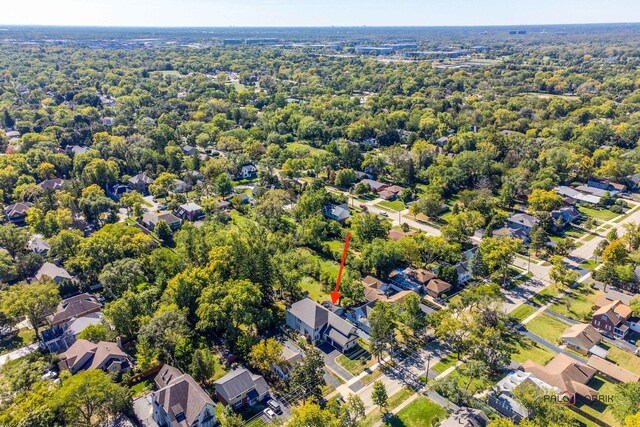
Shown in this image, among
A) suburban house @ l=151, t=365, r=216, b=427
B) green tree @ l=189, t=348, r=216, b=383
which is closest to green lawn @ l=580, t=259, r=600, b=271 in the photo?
green tree @ l=189, t=348, r=216, b=383

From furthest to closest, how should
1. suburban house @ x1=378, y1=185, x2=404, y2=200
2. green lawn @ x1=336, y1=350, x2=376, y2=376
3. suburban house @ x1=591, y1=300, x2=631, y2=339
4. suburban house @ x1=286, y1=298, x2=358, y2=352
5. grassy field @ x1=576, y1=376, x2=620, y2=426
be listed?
suburban house @ x1=378, y1=185, x2=404, y2=200 → suburban house @ x1=591, y1=300, x2=631, y2=339 → suburban house @ x1=286, y1=298, x2=358, y2=352 → green lawn @ x1=336, y1=350, x2=376, y2=376 → grassy field @ x1=576, y1=376, x2=620, y2=426

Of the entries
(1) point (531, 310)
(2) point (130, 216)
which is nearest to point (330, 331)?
(1) point (531, 310)

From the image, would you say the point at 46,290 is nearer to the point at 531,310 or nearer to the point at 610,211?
the point at 531,310

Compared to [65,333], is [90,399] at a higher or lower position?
higher

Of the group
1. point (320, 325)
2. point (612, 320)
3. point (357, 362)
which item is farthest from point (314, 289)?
point (612, 320)

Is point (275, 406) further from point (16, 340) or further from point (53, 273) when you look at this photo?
point (53, 273)

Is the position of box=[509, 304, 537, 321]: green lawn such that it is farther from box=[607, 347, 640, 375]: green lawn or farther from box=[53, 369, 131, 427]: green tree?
box=[53, 369, 131, 427]: green tree
